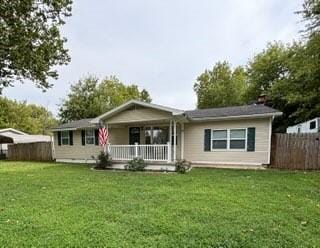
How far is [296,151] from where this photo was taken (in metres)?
14.0

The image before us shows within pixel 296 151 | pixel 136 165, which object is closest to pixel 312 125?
pixel 296 151

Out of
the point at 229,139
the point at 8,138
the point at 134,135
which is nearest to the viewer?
the point at 229,139

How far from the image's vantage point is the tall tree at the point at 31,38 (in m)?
12.7

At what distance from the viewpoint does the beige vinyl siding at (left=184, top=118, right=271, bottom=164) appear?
14.2m

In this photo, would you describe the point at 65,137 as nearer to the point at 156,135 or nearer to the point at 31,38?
the point at 156,135

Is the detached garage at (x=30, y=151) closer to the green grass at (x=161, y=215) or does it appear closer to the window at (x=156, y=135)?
the window at (x=156, y=135)

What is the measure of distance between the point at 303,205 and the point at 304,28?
10048mm

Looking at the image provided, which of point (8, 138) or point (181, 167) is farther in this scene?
point (8, 138)

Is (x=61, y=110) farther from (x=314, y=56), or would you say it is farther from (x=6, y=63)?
(x=314, y=56)

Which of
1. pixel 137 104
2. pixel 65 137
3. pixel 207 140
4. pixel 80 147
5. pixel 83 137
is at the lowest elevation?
pixel 80 147

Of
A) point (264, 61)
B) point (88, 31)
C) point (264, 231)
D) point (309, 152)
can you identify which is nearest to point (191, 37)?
point (88, 31)

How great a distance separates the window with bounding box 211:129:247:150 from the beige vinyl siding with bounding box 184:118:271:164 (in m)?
0.21

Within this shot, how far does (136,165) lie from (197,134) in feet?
13.1

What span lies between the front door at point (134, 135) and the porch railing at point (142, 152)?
101 inches
